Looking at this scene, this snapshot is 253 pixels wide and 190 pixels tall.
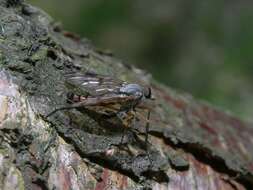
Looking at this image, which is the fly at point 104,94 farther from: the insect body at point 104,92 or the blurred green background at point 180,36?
the blurred green background at point 180,36

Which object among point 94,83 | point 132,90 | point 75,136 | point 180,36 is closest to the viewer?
point 75,136

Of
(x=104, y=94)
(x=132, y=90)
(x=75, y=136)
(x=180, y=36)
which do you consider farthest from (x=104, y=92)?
(x=180, y=36)

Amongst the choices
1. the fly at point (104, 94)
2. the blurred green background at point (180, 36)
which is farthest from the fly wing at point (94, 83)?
the blurred green background at point (180, 36)

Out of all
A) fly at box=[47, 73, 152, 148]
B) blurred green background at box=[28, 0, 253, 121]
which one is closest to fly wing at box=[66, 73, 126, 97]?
fly at box=[47, 73, 152, 148]

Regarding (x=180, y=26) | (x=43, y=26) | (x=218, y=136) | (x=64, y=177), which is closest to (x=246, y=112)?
(x=180, y=26)

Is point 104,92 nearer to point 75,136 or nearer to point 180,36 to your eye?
point 75,136

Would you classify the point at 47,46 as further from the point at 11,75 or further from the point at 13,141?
the point at 13,141
